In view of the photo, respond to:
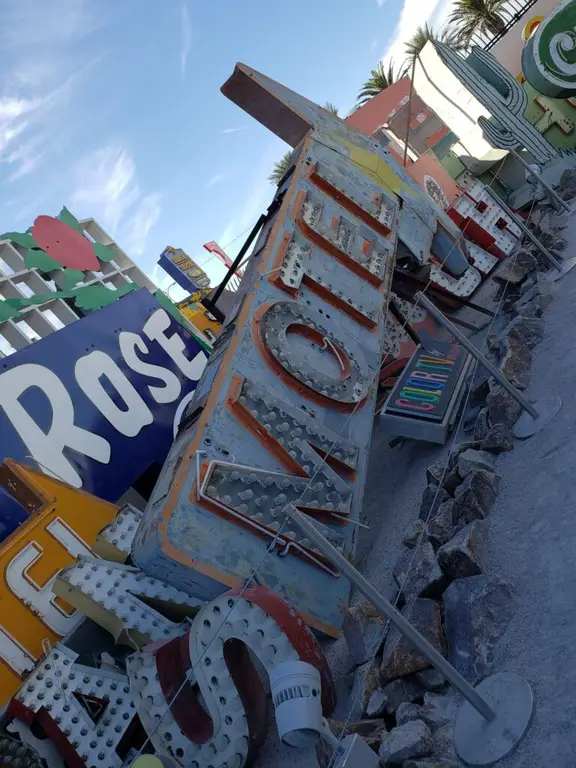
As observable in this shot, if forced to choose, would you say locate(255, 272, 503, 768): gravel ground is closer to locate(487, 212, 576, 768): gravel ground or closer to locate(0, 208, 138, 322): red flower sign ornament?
locate(487, 212, 576, 768): gravel ground

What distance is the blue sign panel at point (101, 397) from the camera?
898 centimetres

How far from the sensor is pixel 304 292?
8.31 m

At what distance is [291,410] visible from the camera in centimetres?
680

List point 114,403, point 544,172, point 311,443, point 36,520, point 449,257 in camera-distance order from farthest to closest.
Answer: point 544,172 → point 449,257 → point 114,403 → point 36,520 → point 311,443

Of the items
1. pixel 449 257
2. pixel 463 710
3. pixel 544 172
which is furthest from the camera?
pixel 544 172

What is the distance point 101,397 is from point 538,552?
24.6ft

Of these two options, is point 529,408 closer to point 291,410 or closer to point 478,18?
point 291,410

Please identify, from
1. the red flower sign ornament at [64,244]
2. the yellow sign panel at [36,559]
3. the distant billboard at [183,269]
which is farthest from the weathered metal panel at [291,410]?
the distant billboard at [183,269]

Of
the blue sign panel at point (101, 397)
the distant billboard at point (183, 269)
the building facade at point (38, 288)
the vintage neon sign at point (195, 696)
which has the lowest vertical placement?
the vintage neon sign at point (195, 696)

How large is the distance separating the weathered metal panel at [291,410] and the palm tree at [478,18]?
1011 inches

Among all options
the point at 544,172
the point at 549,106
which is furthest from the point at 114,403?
the point at 549,106

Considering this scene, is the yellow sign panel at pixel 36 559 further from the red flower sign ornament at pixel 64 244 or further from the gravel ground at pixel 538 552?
the red flower sign ornament at pixel 64 244

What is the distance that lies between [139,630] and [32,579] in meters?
1.86

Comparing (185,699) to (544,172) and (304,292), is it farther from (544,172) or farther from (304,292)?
(544,172)
